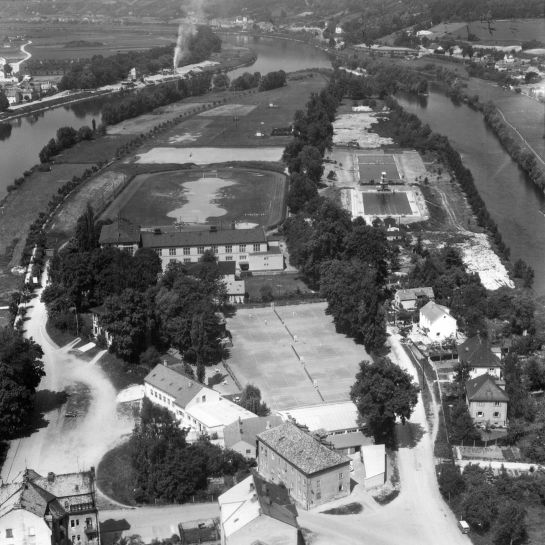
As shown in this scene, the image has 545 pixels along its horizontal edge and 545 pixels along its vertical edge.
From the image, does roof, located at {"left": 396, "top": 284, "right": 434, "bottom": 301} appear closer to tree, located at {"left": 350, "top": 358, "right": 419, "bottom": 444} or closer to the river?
the river

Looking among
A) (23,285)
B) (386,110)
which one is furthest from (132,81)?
(23,285)

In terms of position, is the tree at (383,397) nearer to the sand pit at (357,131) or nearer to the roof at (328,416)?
the roof at (328,416)

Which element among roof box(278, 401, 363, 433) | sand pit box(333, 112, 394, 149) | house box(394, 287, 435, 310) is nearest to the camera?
roof box(278, 401, 363, 433)


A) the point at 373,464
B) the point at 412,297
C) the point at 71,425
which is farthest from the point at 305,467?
the point at 412,297

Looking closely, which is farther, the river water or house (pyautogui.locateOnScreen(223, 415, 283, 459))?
the river water

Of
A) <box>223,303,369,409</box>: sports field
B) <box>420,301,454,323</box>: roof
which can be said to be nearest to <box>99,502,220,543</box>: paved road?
<box>223,303,369,409</box>: sports field

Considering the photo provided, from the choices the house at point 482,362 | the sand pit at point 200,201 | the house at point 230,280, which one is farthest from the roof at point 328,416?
the sand pit at point 200,201
